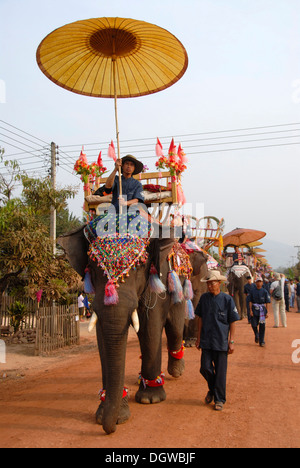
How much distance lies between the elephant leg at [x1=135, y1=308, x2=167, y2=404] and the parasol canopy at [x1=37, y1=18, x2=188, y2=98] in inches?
124

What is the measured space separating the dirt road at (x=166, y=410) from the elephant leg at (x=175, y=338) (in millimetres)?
196

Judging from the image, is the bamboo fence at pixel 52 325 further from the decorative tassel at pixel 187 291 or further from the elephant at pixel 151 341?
the elephant at pixel 151 341

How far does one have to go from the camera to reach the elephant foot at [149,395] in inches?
238

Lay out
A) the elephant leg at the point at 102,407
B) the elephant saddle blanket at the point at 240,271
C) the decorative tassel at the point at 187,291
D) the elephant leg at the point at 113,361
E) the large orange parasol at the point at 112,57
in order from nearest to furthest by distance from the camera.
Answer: the elephant leg at the point at 113,361
the large orange parasol at the point at 112,57
the elephant leg at the point at 102,407
the decorative tassel at the point at 187,291
the elephant saddle blanket at the point at 240,271

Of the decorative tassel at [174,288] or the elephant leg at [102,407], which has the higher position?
the decorative tassel at [174,288]

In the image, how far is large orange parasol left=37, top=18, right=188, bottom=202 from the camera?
493 centimetres

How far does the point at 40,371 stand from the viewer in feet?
30.6

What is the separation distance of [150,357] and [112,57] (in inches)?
165

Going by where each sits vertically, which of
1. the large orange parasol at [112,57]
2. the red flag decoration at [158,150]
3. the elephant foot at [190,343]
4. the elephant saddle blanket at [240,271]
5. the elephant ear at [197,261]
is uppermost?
the large orange parasol at [112,57]

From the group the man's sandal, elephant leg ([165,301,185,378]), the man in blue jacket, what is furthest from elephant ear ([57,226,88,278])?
the man's sandal

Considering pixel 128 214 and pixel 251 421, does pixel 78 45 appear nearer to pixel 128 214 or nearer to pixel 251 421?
pixel 128 214

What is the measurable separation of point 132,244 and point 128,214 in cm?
42

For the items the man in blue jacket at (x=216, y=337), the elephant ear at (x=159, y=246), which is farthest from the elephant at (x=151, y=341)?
the man in blue jacket at (x=216, y=337)
